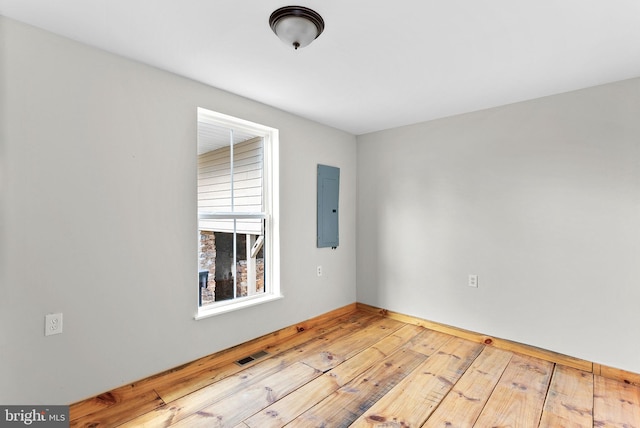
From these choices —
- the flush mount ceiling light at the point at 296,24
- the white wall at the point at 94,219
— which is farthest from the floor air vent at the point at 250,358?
the flush mount ceiling light at the point at 296,24

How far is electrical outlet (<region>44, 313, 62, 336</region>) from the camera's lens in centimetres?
176

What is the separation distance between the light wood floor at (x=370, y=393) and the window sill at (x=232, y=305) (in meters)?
0.36

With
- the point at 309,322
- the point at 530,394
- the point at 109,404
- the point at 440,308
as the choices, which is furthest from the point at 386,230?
the point at 109,404

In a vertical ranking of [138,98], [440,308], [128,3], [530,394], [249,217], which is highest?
[128,3]

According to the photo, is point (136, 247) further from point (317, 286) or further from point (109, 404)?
point (317, 286)

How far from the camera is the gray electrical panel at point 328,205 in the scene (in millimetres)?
3502

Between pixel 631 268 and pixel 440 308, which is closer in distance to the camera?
pixel 631 268

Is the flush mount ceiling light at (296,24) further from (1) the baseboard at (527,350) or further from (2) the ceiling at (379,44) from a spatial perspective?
(1) the baseboard at (527,350)

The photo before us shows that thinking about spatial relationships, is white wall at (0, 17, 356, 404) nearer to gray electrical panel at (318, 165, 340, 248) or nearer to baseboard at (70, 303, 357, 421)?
baseboard at (70, 303, 357, 421)

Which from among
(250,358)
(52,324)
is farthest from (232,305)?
(52,324)

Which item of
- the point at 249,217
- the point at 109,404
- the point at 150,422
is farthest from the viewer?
the point at 249,217

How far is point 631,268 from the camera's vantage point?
2.32 metres

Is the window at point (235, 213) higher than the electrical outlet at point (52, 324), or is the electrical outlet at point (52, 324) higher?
the window at point (235, 213)

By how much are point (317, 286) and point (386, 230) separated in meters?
1.06
